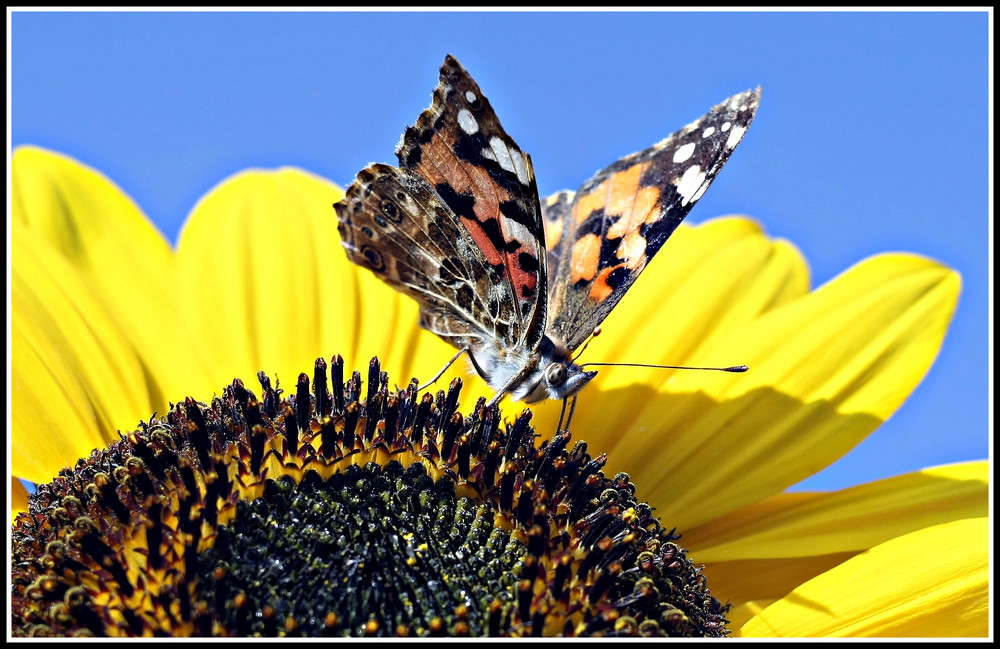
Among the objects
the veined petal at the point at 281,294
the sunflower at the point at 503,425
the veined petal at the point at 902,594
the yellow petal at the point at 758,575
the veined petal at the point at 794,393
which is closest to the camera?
the sunflower at the point at 503,425

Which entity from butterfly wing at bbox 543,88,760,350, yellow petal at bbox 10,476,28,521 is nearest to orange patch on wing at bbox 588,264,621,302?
butterfly wing at bbox 543,88,760,350

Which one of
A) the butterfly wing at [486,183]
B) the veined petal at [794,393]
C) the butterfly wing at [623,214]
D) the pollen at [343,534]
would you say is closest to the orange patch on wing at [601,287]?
the butterfly wing at [623,214]

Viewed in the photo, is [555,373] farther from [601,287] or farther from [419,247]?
[419,247]

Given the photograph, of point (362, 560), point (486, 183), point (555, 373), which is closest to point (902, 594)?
point (555, 373)

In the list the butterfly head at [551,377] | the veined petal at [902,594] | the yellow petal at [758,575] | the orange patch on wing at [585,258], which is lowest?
the veined petal at [902,594]

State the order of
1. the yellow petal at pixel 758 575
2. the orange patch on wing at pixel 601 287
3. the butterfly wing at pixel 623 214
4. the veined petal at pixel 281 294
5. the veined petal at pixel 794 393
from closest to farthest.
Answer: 1. the butterfly wing at pixel 623 214
2. the orange patch on wing at pixel 601 287
3. the yellow petal at pixel 758 575
4. the veined petal at pixel 794 393
5. the veined petal at pixel 281 294

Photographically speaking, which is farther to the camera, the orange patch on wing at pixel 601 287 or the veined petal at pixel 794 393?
the veined petal at pixel 794 393

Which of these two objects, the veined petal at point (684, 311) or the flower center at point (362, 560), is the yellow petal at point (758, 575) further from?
the flower center at point (362, 560)
